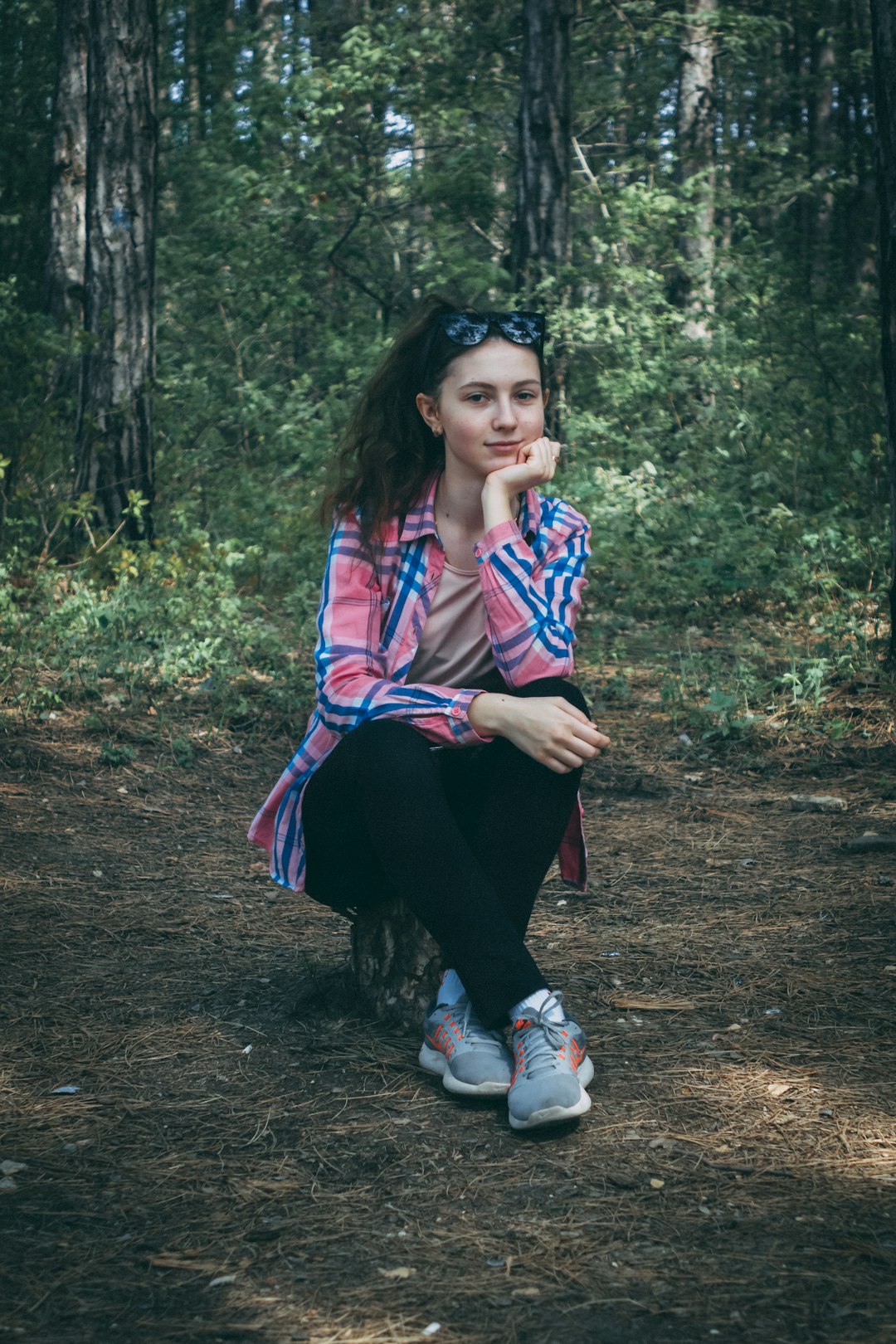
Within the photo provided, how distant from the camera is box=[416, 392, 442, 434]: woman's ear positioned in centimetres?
271

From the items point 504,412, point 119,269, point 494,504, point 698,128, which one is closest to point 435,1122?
point 494,504

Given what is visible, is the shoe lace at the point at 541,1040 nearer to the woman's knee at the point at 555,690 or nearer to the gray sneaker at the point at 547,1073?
the gray sneaker at the point at 547,1073

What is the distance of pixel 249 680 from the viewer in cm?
556

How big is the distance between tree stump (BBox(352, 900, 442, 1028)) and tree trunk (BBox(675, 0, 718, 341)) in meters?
9.37

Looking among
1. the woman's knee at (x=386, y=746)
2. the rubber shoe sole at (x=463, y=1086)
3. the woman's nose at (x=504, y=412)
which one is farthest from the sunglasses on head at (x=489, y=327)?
the rubber shoe sole at (x=463, y=1086)

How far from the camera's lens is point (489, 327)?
2.62 meters

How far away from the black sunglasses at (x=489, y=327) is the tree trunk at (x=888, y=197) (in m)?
2.76

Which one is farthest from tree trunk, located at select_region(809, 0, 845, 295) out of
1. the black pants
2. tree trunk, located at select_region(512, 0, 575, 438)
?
the black pants

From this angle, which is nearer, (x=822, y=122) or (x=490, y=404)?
(x=490, y=404)

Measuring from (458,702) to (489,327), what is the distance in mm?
886

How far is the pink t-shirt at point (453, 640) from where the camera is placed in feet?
8.76

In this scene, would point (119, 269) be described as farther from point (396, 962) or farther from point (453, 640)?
point (396, 962)

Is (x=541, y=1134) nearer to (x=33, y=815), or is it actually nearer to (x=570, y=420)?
(x=33, y=815)

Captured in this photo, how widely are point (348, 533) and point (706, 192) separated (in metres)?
9.50
